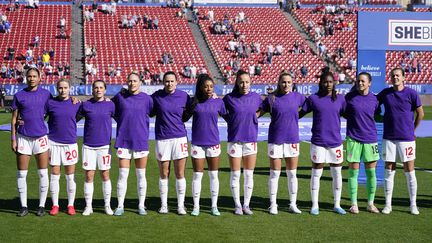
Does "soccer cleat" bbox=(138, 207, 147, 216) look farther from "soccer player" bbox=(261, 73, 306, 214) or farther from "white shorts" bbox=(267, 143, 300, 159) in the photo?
"white shorts" bbox=(267, 143, 300, 159)

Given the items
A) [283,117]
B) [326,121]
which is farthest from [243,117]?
[326,121]

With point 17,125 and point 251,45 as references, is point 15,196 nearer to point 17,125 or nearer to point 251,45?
point 17,125

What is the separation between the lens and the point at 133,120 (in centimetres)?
890

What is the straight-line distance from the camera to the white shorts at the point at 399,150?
9180 millimetres

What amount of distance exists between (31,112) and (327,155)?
4114 mm

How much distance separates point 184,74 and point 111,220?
94.1 feet

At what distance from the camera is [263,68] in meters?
38.9

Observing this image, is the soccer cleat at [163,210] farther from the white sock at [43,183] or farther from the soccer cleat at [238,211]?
the white sock at [43,183]

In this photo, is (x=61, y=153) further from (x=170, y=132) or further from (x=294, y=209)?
(x=294, y=209)

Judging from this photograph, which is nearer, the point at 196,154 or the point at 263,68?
the point at 196,154

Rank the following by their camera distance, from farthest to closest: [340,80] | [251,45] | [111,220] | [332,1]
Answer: [332,1]
[251,45]
[340,80]
[111,220]

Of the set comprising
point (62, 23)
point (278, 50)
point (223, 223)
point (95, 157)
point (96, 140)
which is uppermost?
point (62, 23)

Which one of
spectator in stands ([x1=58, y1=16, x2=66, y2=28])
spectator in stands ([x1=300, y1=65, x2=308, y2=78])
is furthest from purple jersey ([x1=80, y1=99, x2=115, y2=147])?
spectator in stands ([x1=58, y1=16, x2=66, y2=28])

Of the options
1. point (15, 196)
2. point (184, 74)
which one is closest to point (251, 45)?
point (184, 74)
